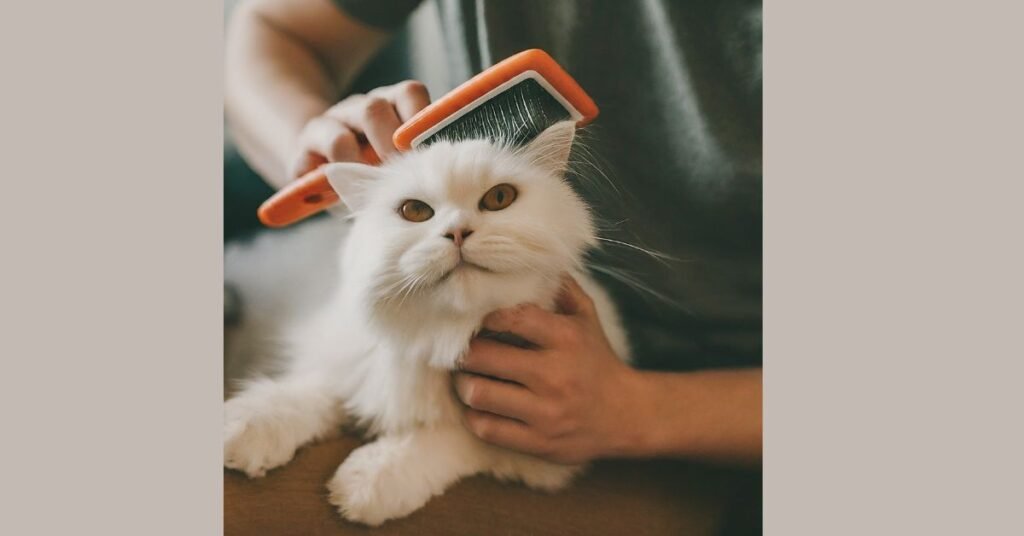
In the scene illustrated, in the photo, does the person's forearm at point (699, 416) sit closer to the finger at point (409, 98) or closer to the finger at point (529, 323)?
the finger at point (529, 323)

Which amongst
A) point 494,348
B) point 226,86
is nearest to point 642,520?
point 494,348

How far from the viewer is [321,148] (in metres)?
0.77

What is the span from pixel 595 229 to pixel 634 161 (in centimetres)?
11

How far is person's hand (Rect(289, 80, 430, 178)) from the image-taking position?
728 mm

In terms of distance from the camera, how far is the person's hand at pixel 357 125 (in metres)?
0.73

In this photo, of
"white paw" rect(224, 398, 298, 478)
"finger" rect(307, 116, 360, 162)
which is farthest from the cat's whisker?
"white paw" rect(224, 398, 298, 478)

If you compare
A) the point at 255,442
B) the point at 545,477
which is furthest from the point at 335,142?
the point at 545,477

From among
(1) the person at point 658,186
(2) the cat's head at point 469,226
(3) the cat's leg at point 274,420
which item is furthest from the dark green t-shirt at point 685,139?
(3) the cat's leg at point 274,420

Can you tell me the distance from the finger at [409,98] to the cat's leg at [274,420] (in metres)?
0.34

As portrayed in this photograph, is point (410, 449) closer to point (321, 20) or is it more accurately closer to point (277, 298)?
point (277, 298)

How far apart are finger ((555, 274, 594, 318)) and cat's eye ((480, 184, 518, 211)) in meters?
0.12

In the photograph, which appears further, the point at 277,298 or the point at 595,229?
the point at 277,298

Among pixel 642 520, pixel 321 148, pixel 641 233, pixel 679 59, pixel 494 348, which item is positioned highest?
pixel 679 59

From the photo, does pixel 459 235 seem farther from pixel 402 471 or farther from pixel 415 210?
pixel 402 471
